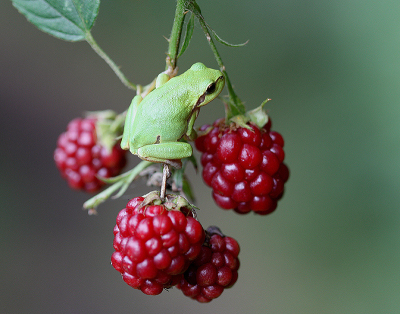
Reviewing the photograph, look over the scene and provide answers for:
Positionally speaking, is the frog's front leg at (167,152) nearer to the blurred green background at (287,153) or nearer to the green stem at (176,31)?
the green stem at (176,31)

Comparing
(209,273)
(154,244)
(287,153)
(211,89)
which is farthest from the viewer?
(287,153)

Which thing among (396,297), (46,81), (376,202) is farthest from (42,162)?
(396,297)

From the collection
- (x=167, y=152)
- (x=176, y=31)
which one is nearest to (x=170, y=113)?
(x=167, y=152)

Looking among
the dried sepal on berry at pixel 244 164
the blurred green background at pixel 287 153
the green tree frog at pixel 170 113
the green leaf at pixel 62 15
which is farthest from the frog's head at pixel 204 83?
the blurred green background at pixel 287 153

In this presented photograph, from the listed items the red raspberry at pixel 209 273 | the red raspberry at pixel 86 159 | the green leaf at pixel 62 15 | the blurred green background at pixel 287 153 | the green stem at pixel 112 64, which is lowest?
the blurred green background at pixel 287 153

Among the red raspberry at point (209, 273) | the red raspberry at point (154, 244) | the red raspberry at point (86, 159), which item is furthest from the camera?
the red raspberry at point (86, 159)

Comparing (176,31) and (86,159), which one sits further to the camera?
(86,159)

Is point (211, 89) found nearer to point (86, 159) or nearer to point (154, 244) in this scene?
point (154, 244)
